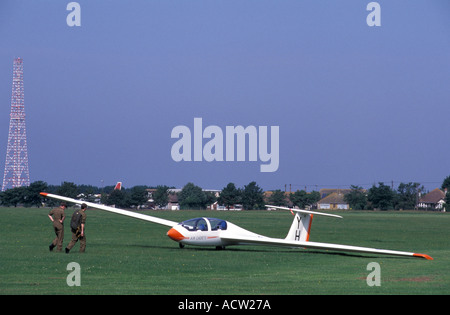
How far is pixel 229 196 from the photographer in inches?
5960

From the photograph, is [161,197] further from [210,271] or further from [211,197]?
[210,271]

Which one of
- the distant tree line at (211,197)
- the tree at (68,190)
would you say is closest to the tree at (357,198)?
the distant tree line at (211,197)

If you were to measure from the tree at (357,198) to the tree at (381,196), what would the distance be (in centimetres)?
503

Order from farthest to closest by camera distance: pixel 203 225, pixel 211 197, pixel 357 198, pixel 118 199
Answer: pixel 357 198
pixel 211 197
pixel 118 199
pixel 203 225

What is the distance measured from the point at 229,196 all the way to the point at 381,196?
33737mm

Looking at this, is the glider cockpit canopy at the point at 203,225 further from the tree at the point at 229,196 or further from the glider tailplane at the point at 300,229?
the tree at the point at 229,196

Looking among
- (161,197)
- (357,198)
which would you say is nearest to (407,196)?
(357,198)

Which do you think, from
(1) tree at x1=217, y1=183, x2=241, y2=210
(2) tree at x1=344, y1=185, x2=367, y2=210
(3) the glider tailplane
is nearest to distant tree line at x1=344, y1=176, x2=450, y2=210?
(2) tree at x1=344, y1=185, x2=367, y2=210

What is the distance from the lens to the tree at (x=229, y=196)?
15088 cm
